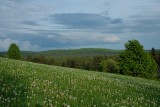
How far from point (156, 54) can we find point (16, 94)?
6433 inches

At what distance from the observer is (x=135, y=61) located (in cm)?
10569

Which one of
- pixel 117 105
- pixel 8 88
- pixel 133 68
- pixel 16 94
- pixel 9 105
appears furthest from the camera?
pixel 133 68

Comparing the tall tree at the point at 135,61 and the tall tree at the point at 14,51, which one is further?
the tall tree at the point at 14,51

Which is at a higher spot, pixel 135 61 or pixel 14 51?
pixel 14 51

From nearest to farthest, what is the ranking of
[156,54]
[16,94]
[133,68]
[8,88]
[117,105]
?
[16,94]
[8,88]
[117,105]
[133,68]
[156,54]

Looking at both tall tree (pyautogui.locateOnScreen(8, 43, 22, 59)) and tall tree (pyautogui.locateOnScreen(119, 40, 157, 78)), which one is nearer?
tall tree (pyautogui.locateOnScreen(119, 40, 157, 78))

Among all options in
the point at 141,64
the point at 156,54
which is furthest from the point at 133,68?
the point at 156,54

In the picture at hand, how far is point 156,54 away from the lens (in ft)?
559

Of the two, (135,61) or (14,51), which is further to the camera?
(14,51)

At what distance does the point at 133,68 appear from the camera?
105m

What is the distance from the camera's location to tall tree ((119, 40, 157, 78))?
104m

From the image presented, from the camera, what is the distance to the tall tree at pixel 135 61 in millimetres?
104312

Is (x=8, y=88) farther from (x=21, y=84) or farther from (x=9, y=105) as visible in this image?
(x=9, y=105)

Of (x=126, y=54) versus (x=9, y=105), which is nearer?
(x=9, y=105)
